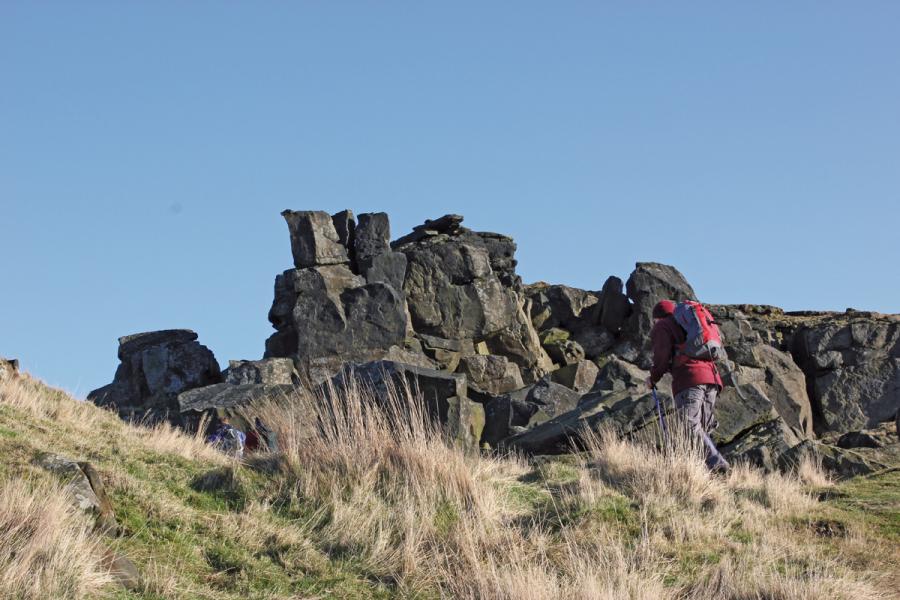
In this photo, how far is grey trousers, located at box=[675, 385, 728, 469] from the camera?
1239 centimetres

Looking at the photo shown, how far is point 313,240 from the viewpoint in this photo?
41.5 m

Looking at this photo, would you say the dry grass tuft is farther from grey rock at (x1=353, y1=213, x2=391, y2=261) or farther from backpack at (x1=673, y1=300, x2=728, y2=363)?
grey rock at (x1=353, y1=213, x2=391, y2=261)

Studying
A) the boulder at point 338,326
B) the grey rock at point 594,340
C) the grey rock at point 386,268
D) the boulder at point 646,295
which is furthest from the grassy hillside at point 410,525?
the grey rock at point 594,340

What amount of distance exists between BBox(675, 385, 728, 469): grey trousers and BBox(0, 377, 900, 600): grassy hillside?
46 centimetres

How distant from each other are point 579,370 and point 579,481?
25.4 metres

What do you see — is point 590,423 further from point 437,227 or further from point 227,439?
point 437,227

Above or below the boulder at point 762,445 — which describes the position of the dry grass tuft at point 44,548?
below

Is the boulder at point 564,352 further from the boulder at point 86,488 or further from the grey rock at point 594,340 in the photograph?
the boulder at point 86,488

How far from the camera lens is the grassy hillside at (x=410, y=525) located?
7492 millimetres

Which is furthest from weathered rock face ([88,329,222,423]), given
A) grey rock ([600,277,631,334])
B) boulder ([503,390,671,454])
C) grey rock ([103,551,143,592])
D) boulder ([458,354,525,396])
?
grey rock ([103,551,143,592])

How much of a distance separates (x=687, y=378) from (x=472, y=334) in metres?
29.4

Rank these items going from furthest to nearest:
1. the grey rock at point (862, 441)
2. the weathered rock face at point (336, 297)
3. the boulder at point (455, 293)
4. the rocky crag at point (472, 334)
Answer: the boulder at point (455, 293)
the weathered rock face at point (336, 297)
the rocky crag at point (472, 334)
the grey rock at point (862, 441)

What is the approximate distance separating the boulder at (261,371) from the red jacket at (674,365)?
21.7 meters

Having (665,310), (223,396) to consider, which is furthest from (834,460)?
(223,396)
